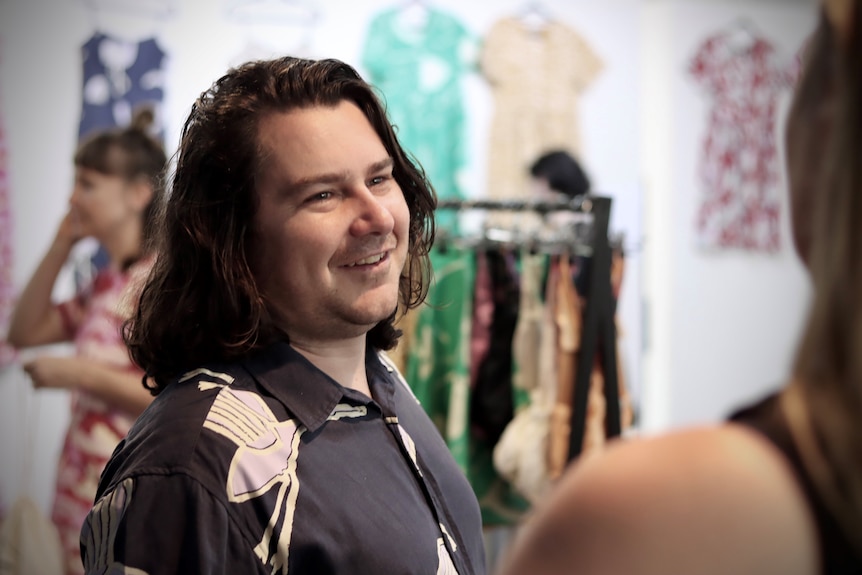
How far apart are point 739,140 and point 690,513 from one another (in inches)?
179

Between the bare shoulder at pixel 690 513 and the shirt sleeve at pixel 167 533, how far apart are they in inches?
24.9

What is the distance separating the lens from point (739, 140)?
4656mm

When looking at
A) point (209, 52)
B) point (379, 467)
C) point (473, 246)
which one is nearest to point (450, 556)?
point (379, 467)

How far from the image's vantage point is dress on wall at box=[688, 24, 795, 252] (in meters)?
4.61

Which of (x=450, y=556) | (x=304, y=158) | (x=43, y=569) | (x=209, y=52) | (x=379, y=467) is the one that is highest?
(x=209, y=52)

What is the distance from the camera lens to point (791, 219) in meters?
0.57

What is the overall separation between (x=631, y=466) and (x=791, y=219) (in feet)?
0.66

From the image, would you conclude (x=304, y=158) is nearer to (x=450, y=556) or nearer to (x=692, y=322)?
(x=450, y=556)

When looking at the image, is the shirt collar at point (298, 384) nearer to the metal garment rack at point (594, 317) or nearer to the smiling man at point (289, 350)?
the smiling man at point (289, 350)

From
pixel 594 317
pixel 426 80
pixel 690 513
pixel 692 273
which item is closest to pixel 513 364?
pixel 594 317

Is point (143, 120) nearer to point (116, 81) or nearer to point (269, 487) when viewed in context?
point (116, 81)

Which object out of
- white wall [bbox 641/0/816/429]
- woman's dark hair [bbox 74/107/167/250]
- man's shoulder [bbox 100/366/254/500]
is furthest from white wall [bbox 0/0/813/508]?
man's shoulder [bbox 100/366/254/500]

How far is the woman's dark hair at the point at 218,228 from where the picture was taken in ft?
4.20

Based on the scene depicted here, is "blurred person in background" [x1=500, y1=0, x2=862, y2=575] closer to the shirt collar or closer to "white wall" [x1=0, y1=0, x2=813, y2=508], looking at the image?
the shirt collar
